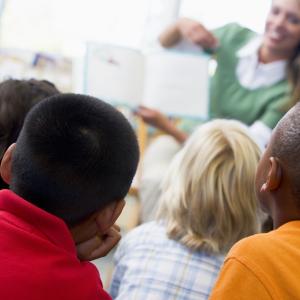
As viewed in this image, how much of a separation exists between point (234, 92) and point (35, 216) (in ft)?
5.14

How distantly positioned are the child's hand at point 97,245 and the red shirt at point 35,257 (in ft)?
0.18

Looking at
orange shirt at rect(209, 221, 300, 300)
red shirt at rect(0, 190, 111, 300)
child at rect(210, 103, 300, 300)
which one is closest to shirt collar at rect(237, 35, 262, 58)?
child at rect(210, 103, 300, 300)

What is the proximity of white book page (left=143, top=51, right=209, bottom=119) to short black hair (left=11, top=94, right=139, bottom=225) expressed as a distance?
1.30m

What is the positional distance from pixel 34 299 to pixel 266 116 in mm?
1527

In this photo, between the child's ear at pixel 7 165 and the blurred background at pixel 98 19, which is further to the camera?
the blurred background at pixel 98 19

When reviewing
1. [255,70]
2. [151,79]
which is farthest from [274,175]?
[255,70]

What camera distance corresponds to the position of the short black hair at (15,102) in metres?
1.00

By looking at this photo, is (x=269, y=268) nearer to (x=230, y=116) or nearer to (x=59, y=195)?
(x=59, y=195)

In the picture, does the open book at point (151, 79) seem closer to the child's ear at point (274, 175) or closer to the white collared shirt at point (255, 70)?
the white collared shirt at point (255, 70)

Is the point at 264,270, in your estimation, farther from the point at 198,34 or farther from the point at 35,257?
the point at 198,34

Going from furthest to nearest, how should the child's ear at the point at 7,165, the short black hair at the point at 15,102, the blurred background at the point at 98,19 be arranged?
the blurred background at the point at 98,19 → the short black hair at the point at 15,102 → the child's ear at the point at 7,165

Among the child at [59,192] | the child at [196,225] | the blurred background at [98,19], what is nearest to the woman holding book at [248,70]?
the blurred background at [98,19]

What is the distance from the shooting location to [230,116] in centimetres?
210

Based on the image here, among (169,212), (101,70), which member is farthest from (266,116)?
(169,212)
